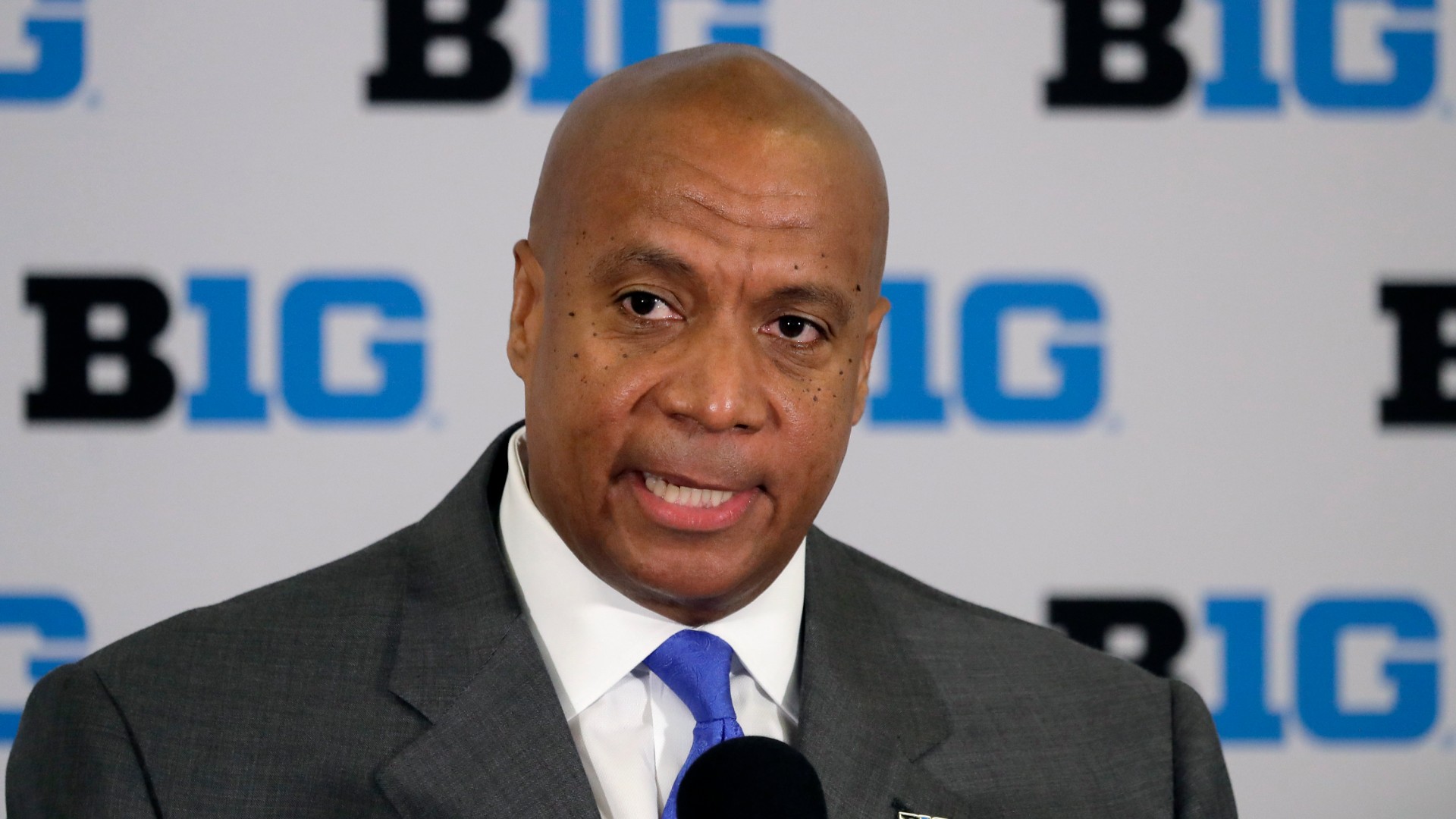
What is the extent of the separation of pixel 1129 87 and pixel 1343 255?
0.58 metres

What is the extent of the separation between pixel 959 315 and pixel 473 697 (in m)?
1.81

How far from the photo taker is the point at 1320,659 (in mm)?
3340

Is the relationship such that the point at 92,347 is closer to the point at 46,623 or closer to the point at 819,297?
the point at 46,623

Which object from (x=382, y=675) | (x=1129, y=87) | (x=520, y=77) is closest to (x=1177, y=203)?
(x=1129, y=87)

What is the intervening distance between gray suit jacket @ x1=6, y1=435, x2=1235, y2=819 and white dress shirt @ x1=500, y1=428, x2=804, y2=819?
0.15ft

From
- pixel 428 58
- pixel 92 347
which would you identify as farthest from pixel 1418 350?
pixel 92 347

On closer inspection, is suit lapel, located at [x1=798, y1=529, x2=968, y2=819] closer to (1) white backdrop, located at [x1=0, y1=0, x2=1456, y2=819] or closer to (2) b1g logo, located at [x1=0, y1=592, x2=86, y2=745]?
(1) white backdrop, located at [x1=0, y1=0, x2=1456, y2=819]

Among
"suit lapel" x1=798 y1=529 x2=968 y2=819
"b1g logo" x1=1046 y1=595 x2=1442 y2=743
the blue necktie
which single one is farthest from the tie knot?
"b1g logo" x1=1046 y1=595 x2=1442 y2=743

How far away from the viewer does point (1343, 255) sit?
337cm

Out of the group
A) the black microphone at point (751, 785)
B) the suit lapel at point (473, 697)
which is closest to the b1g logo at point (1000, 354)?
the suit lapel at point (473, 697)

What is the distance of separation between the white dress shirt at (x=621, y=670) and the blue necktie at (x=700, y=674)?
0.01m

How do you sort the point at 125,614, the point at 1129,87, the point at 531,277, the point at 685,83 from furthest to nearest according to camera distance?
the point at 1129,87 → the point at 125,614 → the point at 531,277 → the point at 685,83

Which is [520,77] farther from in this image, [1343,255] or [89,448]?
[1343,255]

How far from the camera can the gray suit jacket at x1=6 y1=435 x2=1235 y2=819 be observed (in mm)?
1687
